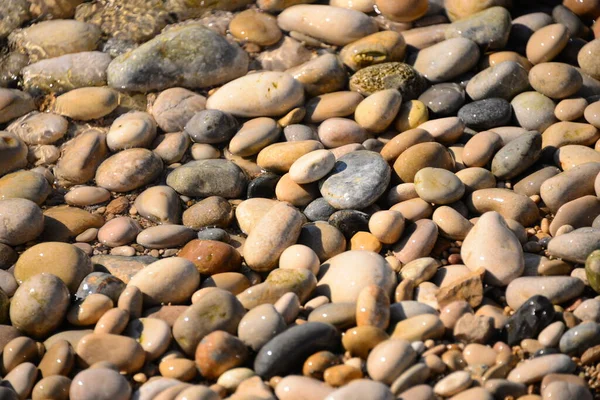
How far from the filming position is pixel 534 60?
5.08 meters

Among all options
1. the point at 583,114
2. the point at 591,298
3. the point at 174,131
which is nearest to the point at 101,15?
the point at 174,131

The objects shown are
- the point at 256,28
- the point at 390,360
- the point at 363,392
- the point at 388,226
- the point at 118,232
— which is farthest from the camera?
the point at 256,28

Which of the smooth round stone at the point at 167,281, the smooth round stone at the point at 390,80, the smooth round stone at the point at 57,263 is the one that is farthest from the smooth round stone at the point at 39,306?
the smooth round stone at the point at 390,80

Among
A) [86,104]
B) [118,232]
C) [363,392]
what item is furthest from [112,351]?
[86,104]

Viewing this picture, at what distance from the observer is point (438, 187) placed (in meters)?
4.14

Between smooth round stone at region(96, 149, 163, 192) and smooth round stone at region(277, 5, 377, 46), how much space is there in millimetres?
1558

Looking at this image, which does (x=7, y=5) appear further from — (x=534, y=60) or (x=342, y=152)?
(x=534, y=60)

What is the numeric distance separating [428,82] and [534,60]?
2.41 feet

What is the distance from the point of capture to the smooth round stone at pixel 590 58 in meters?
5.01

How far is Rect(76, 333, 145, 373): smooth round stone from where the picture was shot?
10.8 ft

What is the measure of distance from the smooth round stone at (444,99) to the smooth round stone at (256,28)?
1226 millimetres

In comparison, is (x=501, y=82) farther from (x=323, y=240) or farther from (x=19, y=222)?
(x=19, y=222)

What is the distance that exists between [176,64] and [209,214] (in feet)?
4.36

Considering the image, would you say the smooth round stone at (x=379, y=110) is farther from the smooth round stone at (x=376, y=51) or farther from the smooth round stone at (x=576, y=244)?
the smooth round stone at (x=576, y=244)
